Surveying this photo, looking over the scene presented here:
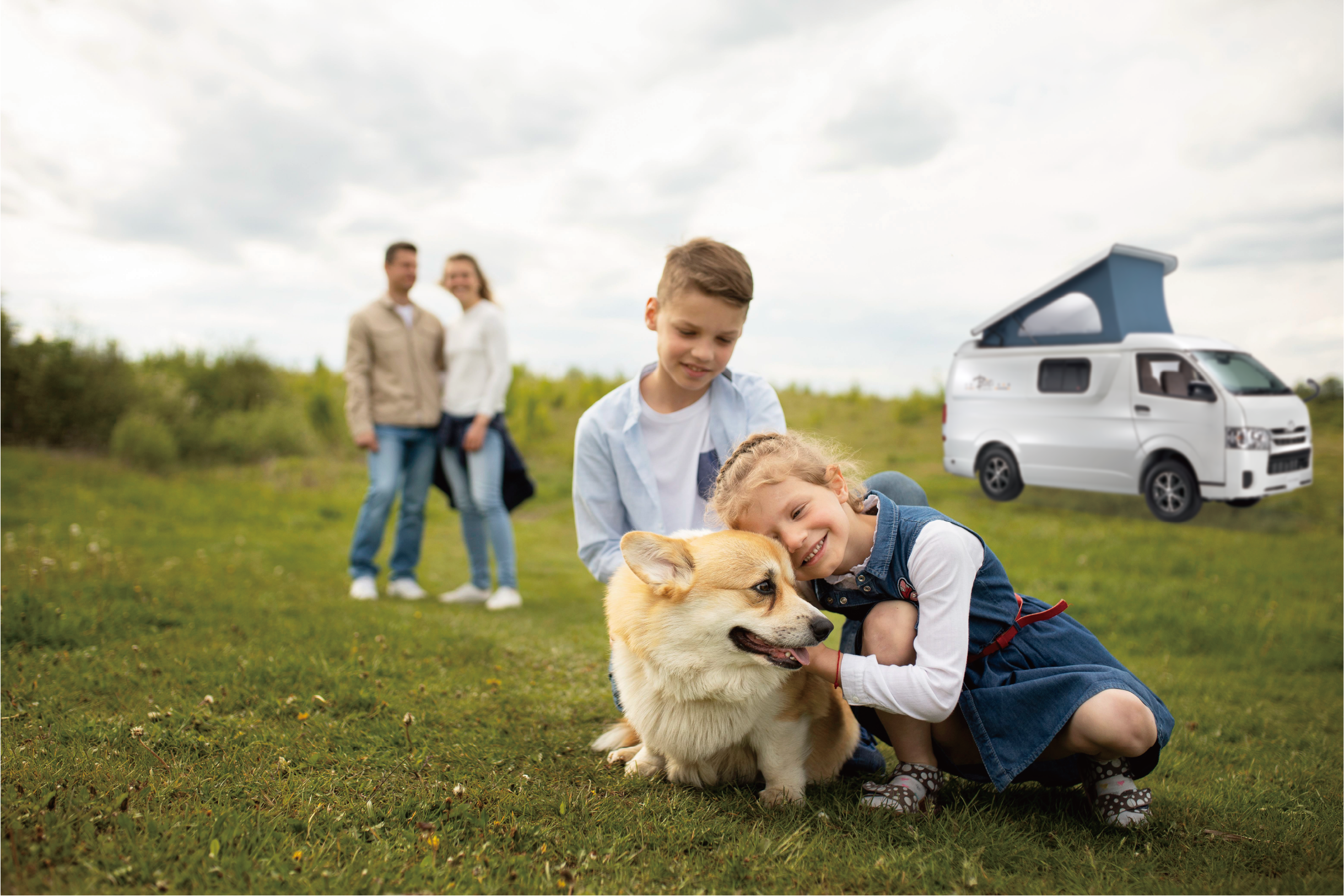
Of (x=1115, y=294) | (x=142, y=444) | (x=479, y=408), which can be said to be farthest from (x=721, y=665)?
(x=142, y=444)

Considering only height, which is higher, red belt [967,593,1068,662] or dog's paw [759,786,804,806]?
red belt [967,593,1068,662]

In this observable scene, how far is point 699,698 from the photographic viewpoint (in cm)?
292

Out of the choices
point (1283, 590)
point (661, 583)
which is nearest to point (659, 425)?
point (661, 583)

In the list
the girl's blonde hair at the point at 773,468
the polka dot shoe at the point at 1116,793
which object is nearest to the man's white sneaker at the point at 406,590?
the girl's blonde hair at the point at 773,468

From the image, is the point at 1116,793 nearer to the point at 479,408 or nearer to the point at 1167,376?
the point at 1167,376

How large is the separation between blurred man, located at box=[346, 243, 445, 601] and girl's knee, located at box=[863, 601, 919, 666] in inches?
224

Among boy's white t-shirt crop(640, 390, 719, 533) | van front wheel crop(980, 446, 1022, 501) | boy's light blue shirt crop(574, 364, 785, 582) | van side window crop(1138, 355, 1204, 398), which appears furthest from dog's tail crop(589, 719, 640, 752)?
van side window crop(1138, 355, 1204, 398)

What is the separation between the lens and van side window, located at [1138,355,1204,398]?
3.68 metres

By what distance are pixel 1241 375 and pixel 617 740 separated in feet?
11.1

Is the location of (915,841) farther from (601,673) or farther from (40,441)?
(40,441)

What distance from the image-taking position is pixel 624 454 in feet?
12.7

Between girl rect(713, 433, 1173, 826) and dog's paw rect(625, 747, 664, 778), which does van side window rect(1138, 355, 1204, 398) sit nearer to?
girl rect(713, 433, 1173, 826)

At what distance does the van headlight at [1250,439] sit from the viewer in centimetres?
353

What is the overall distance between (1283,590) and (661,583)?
19.7ft
